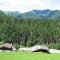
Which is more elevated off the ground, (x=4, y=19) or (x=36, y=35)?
(x=4, y=19)

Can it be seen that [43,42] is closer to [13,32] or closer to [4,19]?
[13,32]

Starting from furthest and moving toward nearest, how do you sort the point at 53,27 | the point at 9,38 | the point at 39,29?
the point at 53,27, the point at 39,29, the point at 9,38

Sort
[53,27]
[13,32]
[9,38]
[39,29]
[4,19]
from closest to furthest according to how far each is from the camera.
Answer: [9,38] → [13,32] → [39,29] → [53,27] → [4,19]

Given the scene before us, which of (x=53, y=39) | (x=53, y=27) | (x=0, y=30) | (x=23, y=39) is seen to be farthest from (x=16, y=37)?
(x=53, y=27)

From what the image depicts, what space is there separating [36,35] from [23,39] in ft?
10.00

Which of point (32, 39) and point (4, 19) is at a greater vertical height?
point (4, 19)

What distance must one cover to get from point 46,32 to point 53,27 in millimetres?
6380

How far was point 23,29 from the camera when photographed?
56.4 metres

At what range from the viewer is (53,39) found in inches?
2136

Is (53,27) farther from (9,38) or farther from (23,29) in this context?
(9,38)

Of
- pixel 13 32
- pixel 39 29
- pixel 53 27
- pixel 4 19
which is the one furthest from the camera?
pixel 4 19

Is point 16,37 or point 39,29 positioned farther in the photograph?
point 39,29

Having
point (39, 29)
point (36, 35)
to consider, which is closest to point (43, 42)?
point (36, 35)

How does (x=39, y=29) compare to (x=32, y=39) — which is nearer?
(x=32, y=39)
